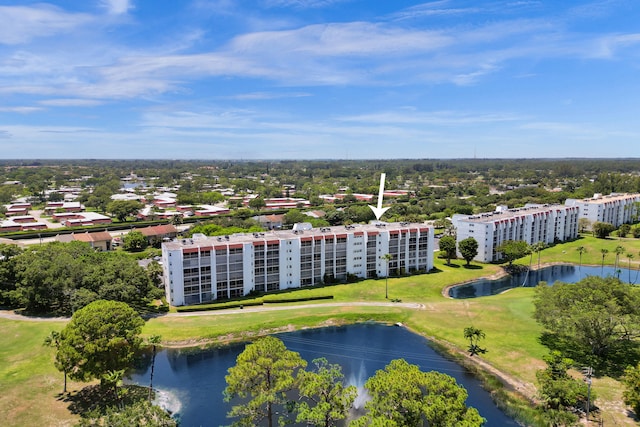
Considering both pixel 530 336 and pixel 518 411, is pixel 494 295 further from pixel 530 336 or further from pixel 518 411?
pixel 518 411

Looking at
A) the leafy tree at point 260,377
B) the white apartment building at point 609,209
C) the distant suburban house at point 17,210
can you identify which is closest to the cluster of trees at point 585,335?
the leafy tree at point 260,377

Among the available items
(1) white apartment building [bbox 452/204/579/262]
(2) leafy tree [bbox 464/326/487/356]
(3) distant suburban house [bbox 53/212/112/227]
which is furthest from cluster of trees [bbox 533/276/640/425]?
(3) distant suburban house [bbox 53/212/112/227]

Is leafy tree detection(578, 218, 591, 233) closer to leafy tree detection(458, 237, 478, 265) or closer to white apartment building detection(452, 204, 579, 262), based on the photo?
white apartment building detection(452, 204, 579, 262)

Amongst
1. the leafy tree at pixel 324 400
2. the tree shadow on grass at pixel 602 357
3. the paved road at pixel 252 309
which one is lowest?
the paved road at pixel 252 309

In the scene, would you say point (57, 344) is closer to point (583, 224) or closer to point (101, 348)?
point (101, 348)

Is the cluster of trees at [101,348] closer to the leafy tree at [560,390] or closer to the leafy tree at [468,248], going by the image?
the leafy tree at [560,390]

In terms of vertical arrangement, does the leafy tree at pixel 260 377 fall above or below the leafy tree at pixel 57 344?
above

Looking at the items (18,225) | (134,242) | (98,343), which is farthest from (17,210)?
(98,343)
